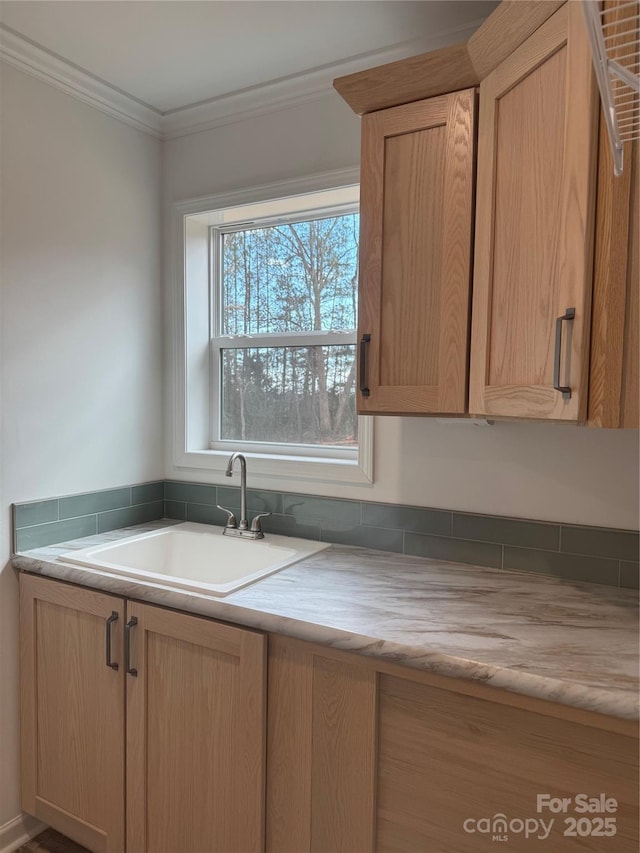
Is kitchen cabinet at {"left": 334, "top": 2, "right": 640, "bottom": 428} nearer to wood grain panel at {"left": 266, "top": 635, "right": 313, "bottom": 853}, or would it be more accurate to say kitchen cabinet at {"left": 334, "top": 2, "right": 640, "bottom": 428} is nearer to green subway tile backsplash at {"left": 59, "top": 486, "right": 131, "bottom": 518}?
wood grain panel at {"left": 266, "top": 635, "right": 313, "bottom": 853}

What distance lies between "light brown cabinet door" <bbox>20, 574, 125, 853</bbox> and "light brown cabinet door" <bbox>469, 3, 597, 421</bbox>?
1.24 metres

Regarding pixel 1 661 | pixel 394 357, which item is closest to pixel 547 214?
pixel 394 357

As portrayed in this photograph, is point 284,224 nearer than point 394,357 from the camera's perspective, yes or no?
No

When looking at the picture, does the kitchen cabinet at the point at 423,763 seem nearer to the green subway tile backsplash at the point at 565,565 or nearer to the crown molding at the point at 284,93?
the green subway tile backsplash at the point at 565,565

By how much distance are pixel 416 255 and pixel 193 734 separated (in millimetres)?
1370

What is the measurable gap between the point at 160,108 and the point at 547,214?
1689mm

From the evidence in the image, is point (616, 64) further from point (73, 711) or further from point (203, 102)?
point (73, 711)

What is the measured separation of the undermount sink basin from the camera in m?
1.87

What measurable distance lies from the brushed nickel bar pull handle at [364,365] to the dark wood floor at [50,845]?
1.74 m

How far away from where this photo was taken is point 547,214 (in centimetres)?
113

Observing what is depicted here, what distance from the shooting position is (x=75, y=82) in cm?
191

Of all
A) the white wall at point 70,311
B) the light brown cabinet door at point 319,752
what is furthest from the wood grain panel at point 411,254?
the white wall at point 70,311

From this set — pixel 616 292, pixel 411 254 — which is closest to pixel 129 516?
pixel 411 254

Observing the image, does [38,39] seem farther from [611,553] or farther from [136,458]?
[611,553]
